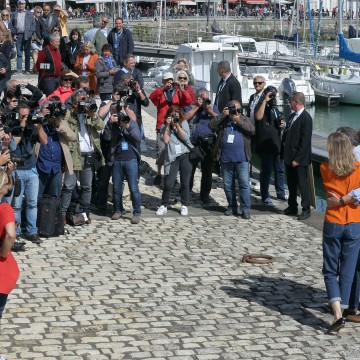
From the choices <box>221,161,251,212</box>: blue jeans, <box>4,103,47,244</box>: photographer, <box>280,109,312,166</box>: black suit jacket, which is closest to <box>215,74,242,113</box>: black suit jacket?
<box>280,109,312,166</box>: black suit jacket

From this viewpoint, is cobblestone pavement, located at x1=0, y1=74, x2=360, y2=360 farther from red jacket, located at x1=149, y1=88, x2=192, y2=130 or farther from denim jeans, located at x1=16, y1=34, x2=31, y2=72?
denim jeans, located at x1=16, y1=34, x2=31, y2=72

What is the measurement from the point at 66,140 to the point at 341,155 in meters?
4.75

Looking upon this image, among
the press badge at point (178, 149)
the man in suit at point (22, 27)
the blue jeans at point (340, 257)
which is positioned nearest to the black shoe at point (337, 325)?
the blue jeans at point (340, 257)

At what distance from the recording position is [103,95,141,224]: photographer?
13922mm

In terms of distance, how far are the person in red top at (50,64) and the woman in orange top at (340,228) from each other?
933 centimetres

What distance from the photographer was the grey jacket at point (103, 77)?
17953mm

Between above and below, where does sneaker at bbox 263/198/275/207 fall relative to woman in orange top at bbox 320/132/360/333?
below

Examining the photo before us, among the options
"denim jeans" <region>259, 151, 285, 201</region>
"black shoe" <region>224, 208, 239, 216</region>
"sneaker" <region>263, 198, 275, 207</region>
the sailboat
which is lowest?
the sailboat

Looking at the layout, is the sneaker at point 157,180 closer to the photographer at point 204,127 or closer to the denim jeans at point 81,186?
the photographer at point 204,127

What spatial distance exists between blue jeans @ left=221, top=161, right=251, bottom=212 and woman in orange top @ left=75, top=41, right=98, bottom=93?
4381 mm

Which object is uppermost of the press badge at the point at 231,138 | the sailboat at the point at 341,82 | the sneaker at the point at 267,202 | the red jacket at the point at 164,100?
the red jacket at the point at 164,100

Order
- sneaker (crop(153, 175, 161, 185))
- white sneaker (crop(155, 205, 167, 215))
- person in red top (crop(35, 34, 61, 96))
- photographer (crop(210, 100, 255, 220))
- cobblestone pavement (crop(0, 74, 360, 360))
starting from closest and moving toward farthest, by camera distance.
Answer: cobblestone pavement (crop(0, 74, 360, 360))
photographer (crop(210, 100, 255, 220))
white sneaker (crop(155, 205, 167, 215))
sneaker (crop(153, 175, 161, 185))
person in red top (crop(35, 34, 61, 96))

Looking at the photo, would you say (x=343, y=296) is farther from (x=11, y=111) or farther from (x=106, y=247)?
(x=11, y=111)

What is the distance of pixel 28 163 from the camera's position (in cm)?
1284
